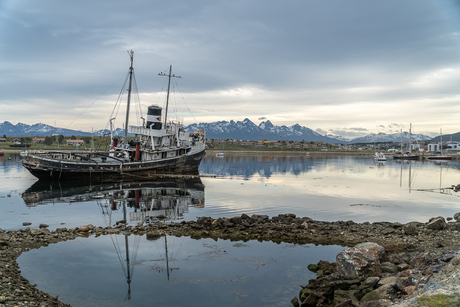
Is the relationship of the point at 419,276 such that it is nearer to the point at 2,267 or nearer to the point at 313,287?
the point at 313,287

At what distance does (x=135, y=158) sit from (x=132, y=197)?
53.0ft

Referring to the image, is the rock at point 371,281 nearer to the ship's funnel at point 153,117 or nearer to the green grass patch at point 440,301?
the green grass patch at point 440,301

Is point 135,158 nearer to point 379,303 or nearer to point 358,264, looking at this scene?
point 358,264

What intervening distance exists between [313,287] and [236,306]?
2754 millimetres

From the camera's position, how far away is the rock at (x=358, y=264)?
11227 mm

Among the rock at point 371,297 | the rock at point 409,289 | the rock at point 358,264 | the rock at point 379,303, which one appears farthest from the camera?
the rock at point 358,264

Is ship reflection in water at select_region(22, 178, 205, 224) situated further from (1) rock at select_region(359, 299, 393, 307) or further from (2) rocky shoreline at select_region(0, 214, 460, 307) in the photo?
(1) rock at select_region(359, 299, 393, 307)

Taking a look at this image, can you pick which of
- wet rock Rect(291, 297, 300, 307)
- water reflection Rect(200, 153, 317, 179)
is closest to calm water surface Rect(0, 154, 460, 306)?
wet rock Rect(291, 297, 300, 307)

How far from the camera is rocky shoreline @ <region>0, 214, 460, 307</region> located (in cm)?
959

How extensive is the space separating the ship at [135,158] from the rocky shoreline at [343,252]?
86.4 feet

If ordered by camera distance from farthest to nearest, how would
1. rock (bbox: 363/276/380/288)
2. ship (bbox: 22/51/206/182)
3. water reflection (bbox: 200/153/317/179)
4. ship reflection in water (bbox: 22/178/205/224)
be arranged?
water reflection (bbox: 200/153/317/179), ship (bbox: 22/51/206/182), ship reflection in water (bbox: 22/178/205/224), rock (bbox: 363/276/380/288)

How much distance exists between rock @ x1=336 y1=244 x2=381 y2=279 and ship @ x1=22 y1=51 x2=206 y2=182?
39.0 m

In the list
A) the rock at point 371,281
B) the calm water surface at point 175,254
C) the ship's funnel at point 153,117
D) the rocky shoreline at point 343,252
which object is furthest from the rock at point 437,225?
the ship's funnel at point 153,117

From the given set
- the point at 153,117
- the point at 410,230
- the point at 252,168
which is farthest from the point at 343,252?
the point at 252,168
